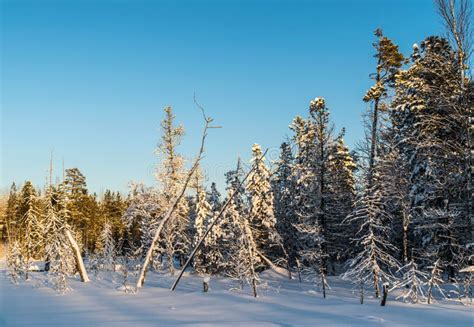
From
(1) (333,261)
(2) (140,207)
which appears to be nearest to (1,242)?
(2) (140,207)

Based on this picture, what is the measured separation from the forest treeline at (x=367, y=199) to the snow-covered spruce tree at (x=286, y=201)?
12 centimetres

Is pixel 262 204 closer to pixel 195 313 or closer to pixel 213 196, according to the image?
pixel 213 196

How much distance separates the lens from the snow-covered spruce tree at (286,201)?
3612cm

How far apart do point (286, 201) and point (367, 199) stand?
20560 millimetres

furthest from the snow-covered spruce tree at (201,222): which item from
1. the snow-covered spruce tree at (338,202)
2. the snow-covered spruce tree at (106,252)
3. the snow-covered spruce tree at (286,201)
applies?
the snow-covered spruce tree at (338,202)

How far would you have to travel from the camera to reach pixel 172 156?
112ft

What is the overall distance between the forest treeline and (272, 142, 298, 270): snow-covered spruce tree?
118mm

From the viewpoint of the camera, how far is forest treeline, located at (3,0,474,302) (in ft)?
53.5

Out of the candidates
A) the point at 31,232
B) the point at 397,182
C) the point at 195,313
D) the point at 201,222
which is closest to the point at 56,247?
the point at 31,232

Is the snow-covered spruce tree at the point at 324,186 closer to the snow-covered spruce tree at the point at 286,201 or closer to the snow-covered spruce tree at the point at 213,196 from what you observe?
the snow-covered spruce tree at the point at 286,201

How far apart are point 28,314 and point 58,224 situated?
1292 cm

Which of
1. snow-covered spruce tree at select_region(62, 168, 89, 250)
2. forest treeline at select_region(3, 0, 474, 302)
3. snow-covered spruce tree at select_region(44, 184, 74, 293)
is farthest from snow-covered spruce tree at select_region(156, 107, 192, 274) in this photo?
snow-covered spruce tree at select_region(62, 168, 89, 250)

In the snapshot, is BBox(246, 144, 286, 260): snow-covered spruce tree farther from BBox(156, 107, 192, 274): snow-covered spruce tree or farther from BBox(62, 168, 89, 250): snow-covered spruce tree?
BBox(62, 168, 89, 250): snow-covered spruce tree

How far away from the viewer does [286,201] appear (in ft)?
125
